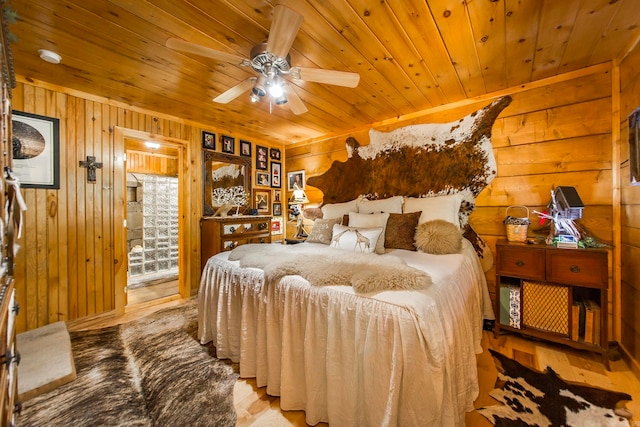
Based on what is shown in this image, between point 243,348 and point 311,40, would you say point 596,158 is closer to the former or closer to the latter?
point 311,40

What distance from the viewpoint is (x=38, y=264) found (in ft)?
7.50

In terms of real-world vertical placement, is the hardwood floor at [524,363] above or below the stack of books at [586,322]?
below

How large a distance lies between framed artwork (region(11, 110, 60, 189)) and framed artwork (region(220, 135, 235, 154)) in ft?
5.52

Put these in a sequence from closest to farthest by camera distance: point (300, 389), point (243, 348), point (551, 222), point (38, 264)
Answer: point (300, 389)
point (243, 348)
point (551, 222)
point (38, 264)

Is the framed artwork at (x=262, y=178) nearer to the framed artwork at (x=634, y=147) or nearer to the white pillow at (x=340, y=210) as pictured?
the white pillow at (x=340, y=210)

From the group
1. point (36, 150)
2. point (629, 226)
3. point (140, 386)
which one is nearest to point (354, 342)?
point (140, 386)

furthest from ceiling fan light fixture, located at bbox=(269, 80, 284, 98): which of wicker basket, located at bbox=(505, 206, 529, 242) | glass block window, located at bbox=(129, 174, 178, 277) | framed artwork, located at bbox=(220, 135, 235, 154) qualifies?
glass block window, located at bbox=(129, 174, 178, 277)

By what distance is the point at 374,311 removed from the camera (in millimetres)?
1099

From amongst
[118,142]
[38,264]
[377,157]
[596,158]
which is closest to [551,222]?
[596,158]

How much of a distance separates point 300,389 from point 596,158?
2845mm

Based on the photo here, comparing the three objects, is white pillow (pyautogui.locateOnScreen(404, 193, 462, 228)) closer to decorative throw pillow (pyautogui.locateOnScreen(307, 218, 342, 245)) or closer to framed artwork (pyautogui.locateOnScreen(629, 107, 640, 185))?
decorative throw pillow (pyautogui.locateOnScreen(307, 218, 342, 245))

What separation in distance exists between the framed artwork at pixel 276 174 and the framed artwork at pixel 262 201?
0.18m

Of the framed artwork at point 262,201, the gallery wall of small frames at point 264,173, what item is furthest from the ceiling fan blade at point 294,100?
the framed artwork at point 262,201

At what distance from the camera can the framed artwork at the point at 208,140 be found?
343 cm
